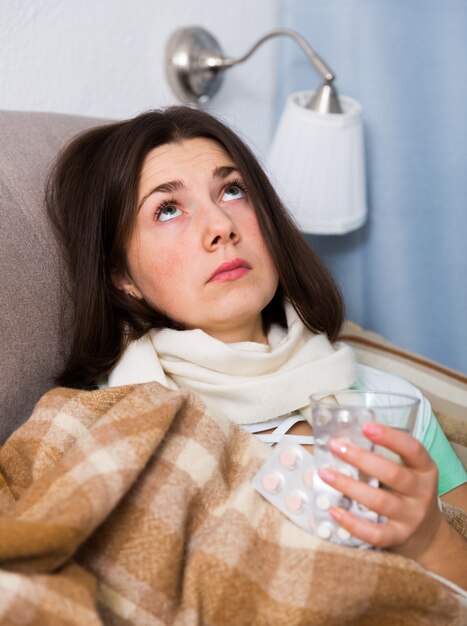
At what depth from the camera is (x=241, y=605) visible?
28.3 inches

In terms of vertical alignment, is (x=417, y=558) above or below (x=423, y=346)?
above

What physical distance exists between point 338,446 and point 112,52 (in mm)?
1073

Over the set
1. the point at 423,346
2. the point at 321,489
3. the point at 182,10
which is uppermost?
the point at 182,10

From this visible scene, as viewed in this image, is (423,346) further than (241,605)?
Yes

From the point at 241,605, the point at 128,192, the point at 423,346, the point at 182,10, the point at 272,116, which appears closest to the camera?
the point at 241,605

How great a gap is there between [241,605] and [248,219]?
0.61m

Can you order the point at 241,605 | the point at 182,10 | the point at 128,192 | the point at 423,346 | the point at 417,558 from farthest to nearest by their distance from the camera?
the point at 423,346 < the point at 182,10 < the point at 128,192 < the point at 417,558 < the point at 241,605

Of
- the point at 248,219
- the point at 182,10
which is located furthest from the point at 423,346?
the point at 182,10

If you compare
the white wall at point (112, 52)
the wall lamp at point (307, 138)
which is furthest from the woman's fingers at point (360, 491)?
the wall lamp at point (307, 138)

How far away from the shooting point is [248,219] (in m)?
1.14

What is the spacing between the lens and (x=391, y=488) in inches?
30.0

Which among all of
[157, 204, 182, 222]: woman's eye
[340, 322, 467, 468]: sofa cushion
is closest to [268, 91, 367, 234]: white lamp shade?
[340, 322, 467, 468]: sofa cushion

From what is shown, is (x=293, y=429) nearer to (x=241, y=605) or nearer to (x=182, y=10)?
(x=241, y=605)

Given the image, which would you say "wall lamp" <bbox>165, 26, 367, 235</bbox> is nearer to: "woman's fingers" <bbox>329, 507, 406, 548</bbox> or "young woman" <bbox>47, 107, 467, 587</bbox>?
"young woman" <bbox>47, 107, 467, 587</bbox>
